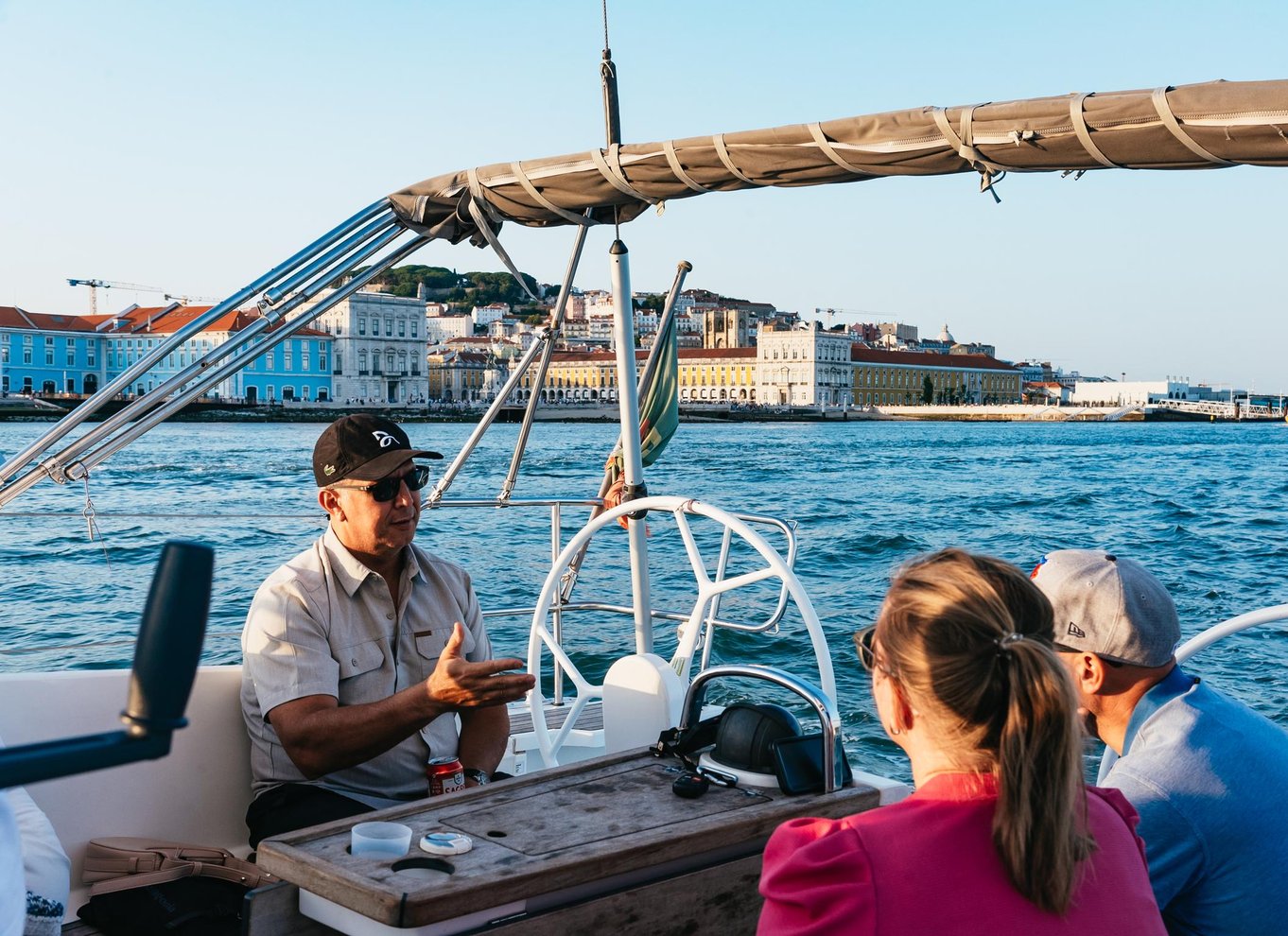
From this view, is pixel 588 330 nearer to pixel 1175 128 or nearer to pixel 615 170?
pixel 615 170

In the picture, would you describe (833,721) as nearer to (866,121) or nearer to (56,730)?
(866,121)

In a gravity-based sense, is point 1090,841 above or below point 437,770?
above

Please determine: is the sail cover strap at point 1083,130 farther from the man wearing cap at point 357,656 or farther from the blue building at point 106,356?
the blue building at point 106,356

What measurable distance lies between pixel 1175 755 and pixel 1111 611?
18 centimetres

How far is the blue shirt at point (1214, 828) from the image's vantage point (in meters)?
1.39

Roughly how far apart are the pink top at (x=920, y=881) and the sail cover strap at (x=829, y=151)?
157 centimetres

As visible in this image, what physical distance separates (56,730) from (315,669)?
516 mm

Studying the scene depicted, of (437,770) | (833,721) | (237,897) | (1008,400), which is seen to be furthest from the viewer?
(1008,400)

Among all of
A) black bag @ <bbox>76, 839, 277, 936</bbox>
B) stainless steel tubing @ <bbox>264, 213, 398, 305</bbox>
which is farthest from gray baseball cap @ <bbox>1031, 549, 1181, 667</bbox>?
stainless steel tubing @ <bbox>264, 213, 398, 305</bbox>

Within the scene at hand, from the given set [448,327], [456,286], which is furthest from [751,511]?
[456,286]

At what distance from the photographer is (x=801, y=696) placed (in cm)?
186

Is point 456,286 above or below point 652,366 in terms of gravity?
above

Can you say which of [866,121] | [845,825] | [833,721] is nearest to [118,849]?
[833,721]

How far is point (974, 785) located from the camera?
1062 mm
